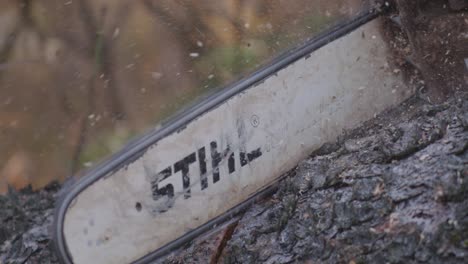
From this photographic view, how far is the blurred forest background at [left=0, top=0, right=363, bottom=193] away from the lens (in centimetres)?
196

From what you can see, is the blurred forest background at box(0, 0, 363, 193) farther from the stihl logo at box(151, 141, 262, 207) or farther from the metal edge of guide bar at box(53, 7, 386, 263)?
the stihl logo at box(151, 141, 262, 207)

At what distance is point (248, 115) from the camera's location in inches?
76.5

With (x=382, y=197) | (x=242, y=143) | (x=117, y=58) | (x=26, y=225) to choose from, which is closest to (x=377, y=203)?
(x=382, y=197)

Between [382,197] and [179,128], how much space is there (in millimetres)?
608

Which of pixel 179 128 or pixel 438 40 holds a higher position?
pixel 438 40

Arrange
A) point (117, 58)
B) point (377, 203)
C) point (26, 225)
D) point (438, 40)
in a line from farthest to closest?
point (26, 225) < point (117, 58) < point (438, 40) < point (377, 203)

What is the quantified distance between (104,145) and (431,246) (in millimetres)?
1004

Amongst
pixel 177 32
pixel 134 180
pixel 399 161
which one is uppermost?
pixel 177 32

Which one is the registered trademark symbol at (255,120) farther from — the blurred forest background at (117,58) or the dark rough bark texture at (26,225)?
the dark rough bark texture at (26,225)

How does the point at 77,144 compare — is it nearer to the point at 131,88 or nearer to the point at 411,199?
the point at 131,88

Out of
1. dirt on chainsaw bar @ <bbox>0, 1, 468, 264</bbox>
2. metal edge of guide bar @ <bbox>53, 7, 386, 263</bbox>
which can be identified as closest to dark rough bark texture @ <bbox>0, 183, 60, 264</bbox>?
dirt on chainsaw bar @ <bbox>0, 1, 468, 264</bbox>

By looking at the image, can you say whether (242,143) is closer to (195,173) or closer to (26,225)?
(195,173)

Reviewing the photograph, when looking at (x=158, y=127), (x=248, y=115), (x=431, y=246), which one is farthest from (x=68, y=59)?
(x=431, y=246)

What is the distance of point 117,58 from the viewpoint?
6.65ft
